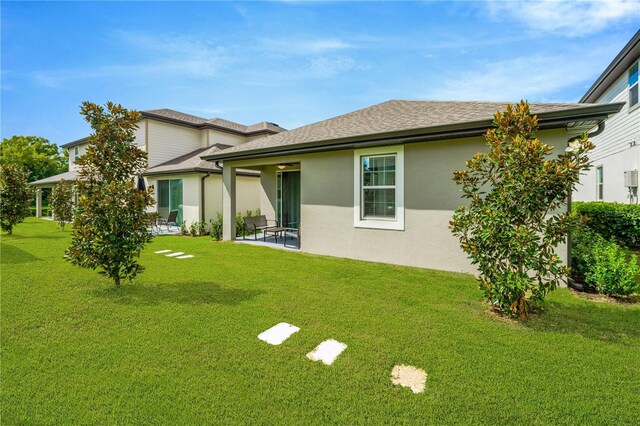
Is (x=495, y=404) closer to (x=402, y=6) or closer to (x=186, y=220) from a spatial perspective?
(x=402, y=6)

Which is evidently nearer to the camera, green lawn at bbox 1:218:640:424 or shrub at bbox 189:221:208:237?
green lawn at bbox 1:218:640:424

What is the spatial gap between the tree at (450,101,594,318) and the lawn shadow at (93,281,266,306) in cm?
384

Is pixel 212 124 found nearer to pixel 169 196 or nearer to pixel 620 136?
pixel 169 196

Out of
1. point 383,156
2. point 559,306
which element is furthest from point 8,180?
point 559,306

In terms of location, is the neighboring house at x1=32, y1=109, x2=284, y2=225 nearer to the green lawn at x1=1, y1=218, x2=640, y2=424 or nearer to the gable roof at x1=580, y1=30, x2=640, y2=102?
the green lawn at x1=1, y1=218, x2=640, y2=424

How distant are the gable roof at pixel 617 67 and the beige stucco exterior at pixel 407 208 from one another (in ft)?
24.3

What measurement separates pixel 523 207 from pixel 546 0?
7.58m

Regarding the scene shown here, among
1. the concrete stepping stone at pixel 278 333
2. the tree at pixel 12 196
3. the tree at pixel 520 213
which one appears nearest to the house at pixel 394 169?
the tree at pixel 520 213

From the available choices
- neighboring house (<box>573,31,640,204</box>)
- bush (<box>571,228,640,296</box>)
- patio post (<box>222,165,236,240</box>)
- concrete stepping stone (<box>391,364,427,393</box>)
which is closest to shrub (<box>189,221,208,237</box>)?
patio post (<box>222,165,236,240</box>)

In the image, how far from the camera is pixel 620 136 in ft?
38.0

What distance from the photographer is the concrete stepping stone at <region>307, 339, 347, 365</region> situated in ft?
10.8

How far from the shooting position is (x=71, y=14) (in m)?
8.88

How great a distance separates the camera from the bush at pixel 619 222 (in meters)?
9.08

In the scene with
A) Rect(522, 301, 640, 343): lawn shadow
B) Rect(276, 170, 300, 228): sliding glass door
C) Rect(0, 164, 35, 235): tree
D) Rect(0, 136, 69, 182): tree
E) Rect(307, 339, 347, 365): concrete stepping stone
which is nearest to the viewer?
Rect(307, 339, 347, 365): concrete stepping stone
